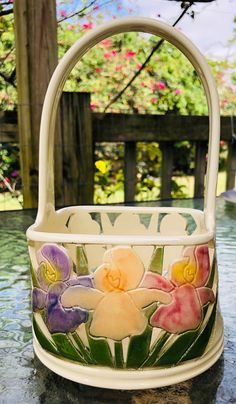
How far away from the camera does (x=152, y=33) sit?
20.4 inches

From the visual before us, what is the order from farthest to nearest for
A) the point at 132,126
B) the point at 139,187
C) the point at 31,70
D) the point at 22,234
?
the point at 139,187
the point at 132,126
the point at 31,70
the point at 22,234

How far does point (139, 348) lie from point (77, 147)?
A: 1.19 meters

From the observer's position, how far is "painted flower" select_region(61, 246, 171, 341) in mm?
428

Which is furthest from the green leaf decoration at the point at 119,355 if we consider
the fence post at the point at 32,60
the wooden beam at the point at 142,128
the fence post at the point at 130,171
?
the fence post at the point at 130,171

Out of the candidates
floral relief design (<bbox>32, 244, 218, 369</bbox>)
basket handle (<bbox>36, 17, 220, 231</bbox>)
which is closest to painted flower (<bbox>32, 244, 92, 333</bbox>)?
floral relief design (<bbox>32, 244, 218, 369</bbox>)

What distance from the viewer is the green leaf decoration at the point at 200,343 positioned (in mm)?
455

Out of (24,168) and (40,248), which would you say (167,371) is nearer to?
(40,248)

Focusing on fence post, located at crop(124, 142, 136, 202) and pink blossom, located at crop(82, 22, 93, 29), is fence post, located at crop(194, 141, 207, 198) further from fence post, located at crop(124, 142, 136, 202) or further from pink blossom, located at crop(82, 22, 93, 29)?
pink blossom, located at crop(82, 22, 93, 29)

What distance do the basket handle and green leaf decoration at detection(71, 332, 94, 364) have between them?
0.60 ft

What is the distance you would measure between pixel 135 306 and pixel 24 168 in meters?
1.10

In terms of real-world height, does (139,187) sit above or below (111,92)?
below

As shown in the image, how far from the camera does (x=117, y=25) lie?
50 centimetres

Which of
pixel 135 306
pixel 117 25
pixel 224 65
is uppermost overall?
pixel 224 65

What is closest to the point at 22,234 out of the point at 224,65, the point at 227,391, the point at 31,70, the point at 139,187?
the point at 31,70
